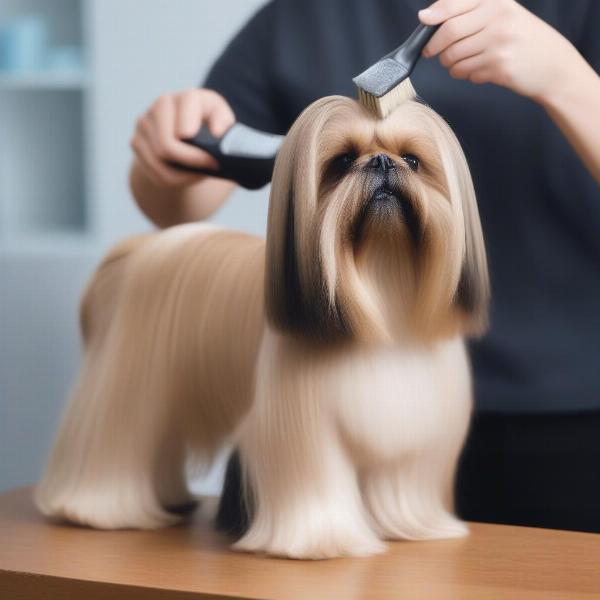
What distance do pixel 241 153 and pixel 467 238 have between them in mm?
289

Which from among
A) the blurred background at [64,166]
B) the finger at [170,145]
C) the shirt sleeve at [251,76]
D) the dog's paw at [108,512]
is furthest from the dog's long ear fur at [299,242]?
the blurred background at [64,166]

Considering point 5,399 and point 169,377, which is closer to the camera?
point 169,377

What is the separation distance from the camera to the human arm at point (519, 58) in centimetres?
102

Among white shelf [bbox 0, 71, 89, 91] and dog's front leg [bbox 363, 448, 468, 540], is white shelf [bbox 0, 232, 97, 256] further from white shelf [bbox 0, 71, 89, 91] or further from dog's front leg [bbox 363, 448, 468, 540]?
dog's front leg [bbox 363, 448, 468, 540]

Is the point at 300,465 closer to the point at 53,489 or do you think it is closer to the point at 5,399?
the point at 53,489

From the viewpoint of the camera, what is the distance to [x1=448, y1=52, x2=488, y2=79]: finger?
3.42ft

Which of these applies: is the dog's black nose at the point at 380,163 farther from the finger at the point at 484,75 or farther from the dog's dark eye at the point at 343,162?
the finger at the point at 484,75

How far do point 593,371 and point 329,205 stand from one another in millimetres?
526

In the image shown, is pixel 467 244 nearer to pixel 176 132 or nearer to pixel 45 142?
pixel 176 132

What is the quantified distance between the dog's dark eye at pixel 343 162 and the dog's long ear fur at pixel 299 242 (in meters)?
0.02

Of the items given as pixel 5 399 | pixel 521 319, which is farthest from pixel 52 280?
pixel 521 319

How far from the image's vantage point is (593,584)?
39.9 inches

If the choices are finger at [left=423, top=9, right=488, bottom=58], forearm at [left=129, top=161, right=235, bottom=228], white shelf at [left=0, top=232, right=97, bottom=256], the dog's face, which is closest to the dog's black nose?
the dog's face

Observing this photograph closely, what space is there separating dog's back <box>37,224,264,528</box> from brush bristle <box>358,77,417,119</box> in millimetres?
282
